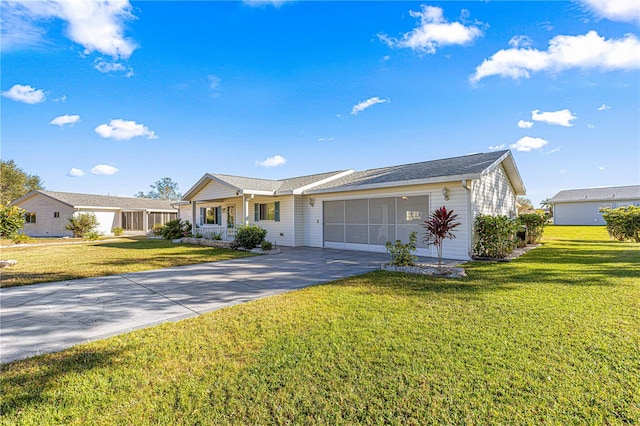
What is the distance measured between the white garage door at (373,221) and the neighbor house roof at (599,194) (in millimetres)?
31146

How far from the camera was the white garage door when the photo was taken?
10734mm

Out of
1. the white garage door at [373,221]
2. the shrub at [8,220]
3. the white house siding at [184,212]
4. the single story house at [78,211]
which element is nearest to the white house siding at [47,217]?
the single story house at [78,211]

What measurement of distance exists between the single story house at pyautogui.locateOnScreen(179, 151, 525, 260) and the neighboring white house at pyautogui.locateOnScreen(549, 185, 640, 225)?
2312 cm

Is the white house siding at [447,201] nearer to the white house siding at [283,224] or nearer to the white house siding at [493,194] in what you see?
the white house siding at [493,194]

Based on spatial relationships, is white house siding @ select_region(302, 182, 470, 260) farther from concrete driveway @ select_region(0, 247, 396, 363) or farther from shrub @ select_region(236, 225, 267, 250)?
shrub @ select_region(236, 225, 267, 250)

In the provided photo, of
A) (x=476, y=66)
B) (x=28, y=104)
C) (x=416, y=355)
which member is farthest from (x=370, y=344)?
(x=28, y=104)

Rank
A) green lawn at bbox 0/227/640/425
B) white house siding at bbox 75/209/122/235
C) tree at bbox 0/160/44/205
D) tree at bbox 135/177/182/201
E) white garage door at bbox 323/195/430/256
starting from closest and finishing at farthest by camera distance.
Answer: green lawn at bbox 0/227/640/425 → white garage door at bbox 323/195/430/256 → white house siding at bbox 75/209/122/235 → tree at bbox 0/160/44/205 → tree at bbox 135/177/182/201

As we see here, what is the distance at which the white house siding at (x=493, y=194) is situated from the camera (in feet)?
33.6

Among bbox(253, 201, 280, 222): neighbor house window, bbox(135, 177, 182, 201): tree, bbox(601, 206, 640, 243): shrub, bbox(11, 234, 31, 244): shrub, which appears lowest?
bbox(11, 234, 31, 244): shrub

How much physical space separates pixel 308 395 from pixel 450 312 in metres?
2.88

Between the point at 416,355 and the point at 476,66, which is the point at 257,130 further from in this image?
the point at 416,355

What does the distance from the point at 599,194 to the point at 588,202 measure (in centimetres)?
149

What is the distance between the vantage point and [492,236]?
9.45 m

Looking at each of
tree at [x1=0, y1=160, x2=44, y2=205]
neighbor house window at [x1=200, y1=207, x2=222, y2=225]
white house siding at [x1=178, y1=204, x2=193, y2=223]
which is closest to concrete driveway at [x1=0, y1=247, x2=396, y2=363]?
neighbor house window at [x1=200, y1=207, x2=222, y2=225]
